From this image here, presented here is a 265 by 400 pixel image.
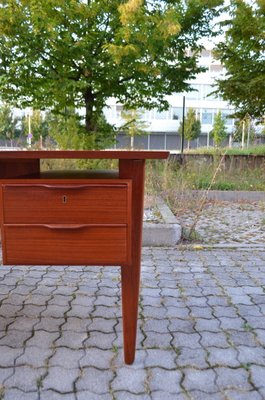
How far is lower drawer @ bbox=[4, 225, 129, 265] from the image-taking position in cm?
173

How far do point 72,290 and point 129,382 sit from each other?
1213 mm

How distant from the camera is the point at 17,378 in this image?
69.1 inches

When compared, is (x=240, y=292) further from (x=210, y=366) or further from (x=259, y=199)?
(x=259, y=199)

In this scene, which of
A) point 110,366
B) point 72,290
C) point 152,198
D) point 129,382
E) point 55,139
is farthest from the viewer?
point 55,139

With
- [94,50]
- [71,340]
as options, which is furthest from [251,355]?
[94,50]

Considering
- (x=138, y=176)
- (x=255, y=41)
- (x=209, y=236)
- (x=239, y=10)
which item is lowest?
(x=209, y=236)

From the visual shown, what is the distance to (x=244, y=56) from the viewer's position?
10.8 m

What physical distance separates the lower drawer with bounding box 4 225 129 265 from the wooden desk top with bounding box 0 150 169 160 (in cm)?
31

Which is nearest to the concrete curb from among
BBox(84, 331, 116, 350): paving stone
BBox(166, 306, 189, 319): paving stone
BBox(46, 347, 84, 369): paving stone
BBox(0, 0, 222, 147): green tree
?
BBox(166, 306, 189, 319): paving stone

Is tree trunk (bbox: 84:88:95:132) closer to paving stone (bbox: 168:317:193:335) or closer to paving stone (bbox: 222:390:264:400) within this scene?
paving stone (bbox: 168:317:193:335)

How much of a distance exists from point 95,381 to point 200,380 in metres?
0.47

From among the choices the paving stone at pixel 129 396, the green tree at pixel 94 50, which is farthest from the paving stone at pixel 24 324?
the green tree at pixel 94 50

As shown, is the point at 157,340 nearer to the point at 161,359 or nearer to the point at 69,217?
the point at 161,359

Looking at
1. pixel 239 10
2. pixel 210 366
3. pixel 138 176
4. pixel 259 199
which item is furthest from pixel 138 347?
pixel 239 10
